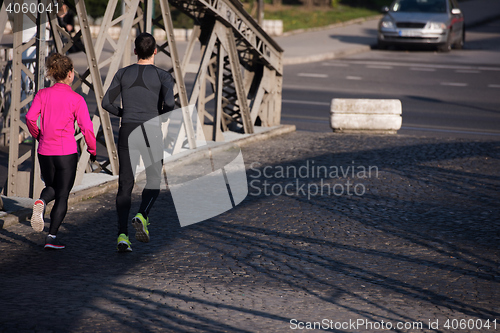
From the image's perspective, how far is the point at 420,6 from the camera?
25.5 m

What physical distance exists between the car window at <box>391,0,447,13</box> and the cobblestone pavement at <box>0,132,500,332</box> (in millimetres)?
17829

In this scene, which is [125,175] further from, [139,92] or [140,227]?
[139,92]

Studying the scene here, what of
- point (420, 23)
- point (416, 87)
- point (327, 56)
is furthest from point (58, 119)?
point (420, 23)

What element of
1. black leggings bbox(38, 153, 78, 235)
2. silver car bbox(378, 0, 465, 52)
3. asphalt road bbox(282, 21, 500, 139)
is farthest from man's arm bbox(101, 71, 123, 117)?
silver car bbox(378, 0, 465, 52)

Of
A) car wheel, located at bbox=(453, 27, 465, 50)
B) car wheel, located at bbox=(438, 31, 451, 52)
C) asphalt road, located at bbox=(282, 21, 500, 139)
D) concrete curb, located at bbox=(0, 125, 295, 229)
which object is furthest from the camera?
car wheel, located at bbox=(453, 27, 465, 50)

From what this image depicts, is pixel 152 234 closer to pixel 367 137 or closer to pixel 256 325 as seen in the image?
pixel 256 325

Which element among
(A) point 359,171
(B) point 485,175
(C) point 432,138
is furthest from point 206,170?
(C) point 432,138

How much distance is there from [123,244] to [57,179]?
2.64 ft

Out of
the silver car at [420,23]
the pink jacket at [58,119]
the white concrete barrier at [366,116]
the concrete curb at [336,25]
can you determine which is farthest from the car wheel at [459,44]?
the pink jacket at [58,119]

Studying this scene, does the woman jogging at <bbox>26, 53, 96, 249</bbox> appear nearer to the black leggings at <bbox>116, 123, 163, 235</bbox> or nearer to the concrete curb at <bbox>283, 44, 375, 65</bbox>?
the black leggings at <bbox>116, 123, 163, 235</bbox>

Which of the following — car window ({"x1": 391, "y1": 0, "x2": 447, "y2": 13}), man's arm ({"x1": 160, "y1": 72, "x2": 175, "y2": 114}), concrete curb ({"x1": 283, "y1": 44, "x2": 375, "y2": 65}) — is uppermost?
car window ({"x1": 391, "y1": 0, "x2": 447, "y2": 13})

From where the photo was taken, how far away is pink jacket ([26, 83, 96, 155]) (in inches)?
220

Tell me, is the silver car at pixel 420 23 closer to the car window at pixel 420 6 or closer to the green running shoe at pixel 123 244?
the car window at pixel 420 6

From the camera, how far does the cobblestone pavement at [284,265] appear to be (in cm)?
429
